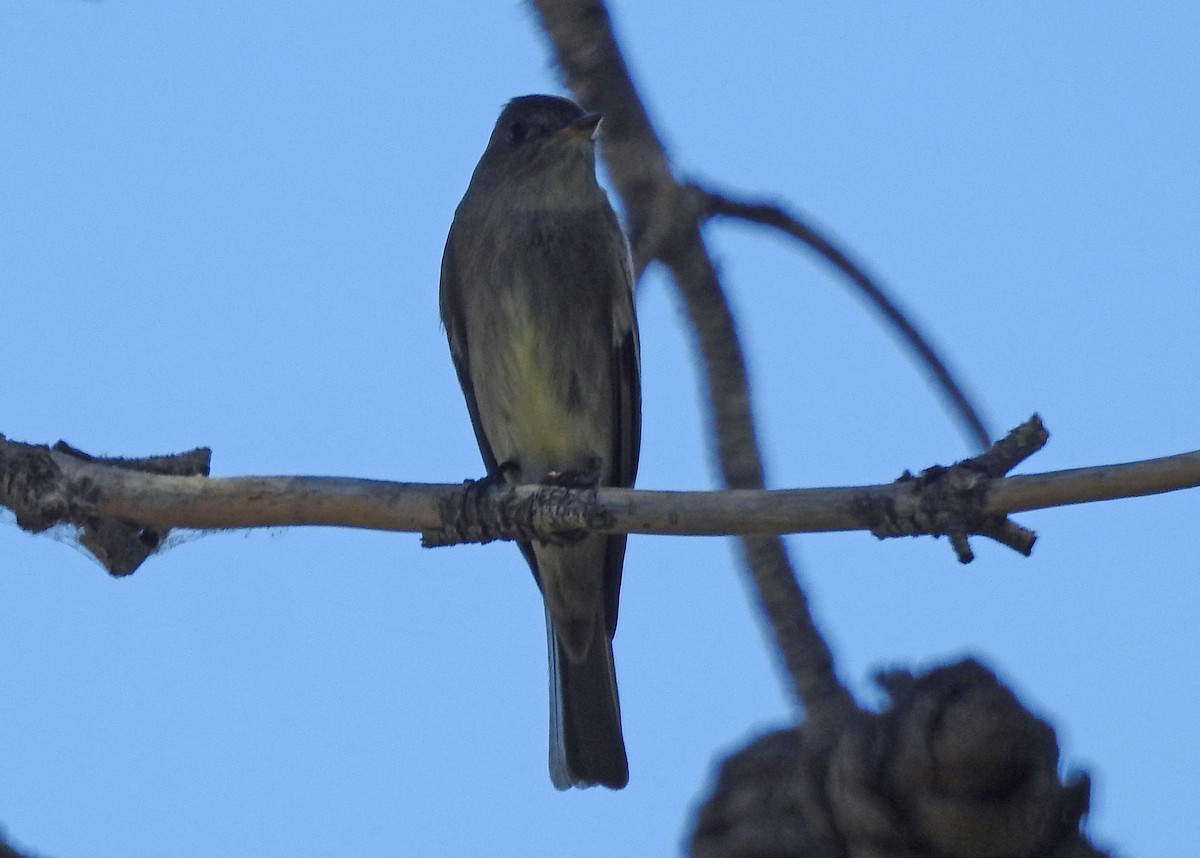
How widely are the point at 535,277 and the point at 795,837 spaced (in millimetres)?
3660

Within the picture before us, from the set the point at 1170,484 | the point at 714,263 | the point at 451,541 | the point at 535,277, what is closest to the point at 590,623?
the point at 535,277

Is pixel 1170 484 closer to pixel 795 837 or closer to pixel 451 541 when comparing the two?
pixel 795 837

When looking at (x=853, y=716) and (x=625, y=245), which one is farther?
(x=625, y=245)

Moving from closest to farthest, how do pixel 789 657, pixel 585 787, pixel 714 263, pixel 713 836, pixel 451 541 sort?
pixel 713 836, pixel 789 657, pixel 451 541, pixel 714 263, pixel 585 787

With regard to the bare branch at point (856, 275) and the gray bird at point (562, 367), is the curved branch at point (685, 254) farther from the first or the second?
the gray bird at point (562, 367)

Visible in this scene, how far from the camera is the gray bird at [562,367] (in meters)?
6.36

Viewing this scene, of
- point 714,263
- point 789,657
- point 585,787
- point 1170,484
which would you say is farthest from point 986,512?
point 585,787

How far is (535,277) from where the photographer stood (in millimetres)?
6438

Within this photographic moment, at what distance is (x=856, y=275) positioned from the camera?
18.4 feet

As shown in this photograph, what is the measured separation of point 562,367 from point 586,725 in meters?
1.32

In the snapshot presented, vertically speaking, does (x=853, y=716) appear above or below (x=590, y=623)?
below

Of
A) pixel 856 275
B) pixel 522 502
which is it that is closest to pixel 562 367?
pixel 856 275

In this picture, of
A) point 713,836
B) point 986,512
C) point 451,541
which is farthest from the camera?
point 451,541

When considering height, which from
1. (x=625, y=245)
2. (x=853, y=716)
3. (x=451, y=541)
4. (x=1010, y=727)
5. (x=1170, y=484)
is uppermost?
(x=625, y=245)
